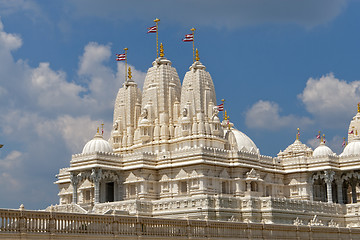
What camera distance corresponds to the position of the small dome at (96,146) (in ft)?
216

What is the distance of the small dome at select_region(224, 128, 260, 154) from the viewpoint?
72.0 m

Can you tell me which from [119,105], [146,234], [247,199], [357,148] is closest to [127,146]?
[119,105]

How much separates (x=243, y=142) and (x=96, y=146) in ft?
55.6

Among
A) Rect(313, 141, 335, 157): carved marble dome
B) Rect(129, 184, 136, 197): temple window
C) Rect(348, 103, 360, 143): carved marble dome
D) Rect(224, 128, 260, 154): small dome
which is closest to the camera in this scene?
Rect(129, 184, 136, 197): temple window

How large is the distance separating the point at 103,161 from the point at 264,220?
16.5m

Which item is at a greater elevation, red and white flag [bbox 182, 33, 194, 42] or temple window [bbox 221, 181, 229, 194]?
red and white flag [bbox 182, 33, 194, 42]

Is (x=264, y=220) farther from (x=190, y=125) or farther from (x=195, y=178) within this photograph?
(x=190, y=125)

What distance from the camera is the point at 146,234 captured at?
34906mm

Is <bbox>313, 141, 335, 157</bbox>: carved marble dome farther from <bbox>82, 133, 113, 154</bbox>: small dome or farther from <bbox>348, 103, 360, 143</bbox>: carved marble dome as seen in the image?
<bbox>82, 133, 113, 154</bbox>: small dome

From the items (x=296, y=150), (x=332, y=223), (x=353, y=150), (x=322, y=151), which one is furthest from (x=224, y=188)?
(x=296, y=150)

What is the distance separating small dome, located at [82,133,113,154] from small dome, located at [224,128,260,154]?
13532mm

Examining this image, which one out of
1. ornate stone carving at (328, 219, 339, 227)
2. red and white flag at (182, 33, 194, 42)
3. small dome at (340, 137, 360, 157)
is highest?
red and white flag at (182, 33, 194, 42)

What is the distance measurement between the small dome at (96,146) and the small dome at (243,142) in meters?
13.5

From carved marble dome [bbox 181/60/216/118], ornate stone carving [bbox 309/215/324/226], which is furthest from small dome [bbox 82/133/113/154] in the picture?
ornate stone carving [bbox 309/215/324/226]
